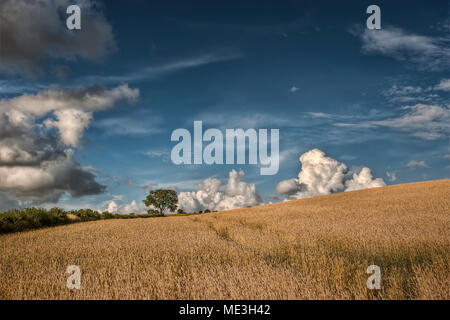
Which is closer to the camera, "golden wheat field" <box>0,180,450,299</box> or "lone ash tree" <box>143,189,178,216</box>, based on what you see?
"golden wheat field" <box>0,180,450,299</box>

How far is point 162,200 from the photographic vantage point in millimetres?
79938

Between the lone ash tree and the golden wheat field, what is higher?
the lone ash tree

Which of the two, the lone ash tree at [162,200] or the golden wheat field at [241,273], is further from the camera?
the lone ash tree at [162,200]

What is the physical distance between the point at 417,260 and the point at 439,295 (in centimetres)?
419

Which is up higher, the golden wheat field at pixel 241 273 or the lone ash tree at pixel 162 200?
the lone ash tree at pixel 162 200

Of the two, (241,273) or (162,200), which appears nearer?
(241,273)

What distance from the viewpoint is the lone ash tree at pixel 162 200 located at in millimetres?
79000

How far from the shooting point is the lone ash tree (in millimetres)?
79000
